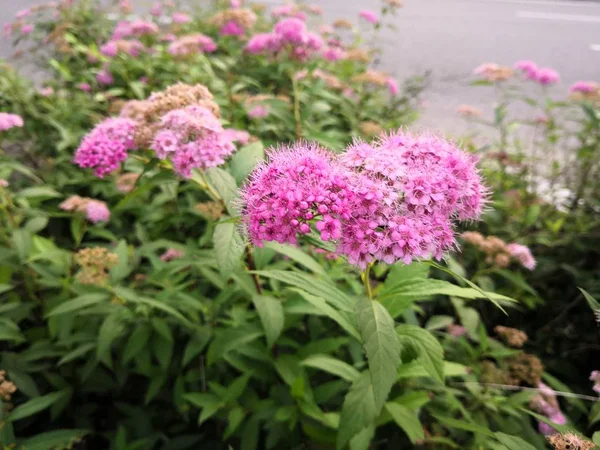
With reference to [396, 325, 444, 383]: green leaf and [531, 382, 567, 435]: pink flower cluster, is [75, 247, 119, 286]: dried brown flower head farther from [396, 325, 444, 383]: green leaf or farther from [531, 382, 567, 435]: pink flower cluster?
[531, 382, 567, 435]: pink flower cluster

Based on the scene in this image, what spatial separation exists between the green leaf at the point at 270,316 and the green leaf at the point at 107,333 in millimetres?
581

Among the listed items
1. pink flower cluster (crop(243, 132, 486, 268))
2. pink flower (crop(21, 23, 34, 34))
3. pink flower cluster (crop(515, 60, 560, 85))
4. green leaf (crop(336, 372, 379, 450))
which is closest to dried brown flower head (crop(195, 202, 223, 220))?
pink flower cluster (crop(243, 132, 486, 268))

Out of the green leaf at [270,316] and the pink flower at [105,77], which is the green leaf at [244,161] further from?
the pink flower at [105,77]

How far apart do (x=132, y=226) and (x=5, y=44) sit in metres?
5.46

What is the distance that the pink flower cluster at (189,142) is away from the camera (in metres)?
1.48

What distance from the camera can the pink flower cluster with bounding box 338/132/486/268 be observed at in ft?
3.54

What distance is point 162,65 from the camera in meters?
3.47

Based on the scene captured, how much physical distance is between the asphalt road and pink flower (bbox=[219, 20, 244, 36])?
2344 millimetres

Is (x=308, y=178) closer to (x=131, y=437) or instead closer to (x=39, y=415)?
(x=131, y=437)

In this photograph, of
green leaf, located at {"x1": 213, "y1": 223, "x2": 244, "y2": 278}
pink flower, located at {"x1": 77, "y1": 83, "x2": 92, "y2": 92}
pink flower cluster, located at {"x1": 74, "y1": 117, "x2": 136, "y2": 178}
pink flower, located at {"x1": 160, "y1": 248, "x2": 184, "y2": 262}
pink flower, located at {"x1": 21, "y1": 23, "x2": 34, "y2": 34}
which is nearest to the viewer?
green leaf, located at {"x1": 213, "y1": 223, "x2": 244, "y2": 278}

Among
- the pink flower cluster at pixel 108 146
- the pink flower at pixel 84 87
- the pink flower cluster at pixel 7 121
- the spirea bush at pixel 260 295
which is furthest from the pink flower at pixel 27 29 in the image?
the pink flower cluster at pixel 108 146

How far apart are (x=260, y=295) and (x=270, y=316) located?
0.13m

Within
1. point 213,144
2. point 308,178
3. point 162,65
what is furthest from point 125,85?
point 308,178

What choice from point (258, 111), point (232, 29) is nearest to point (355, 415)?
point (258, 111)
